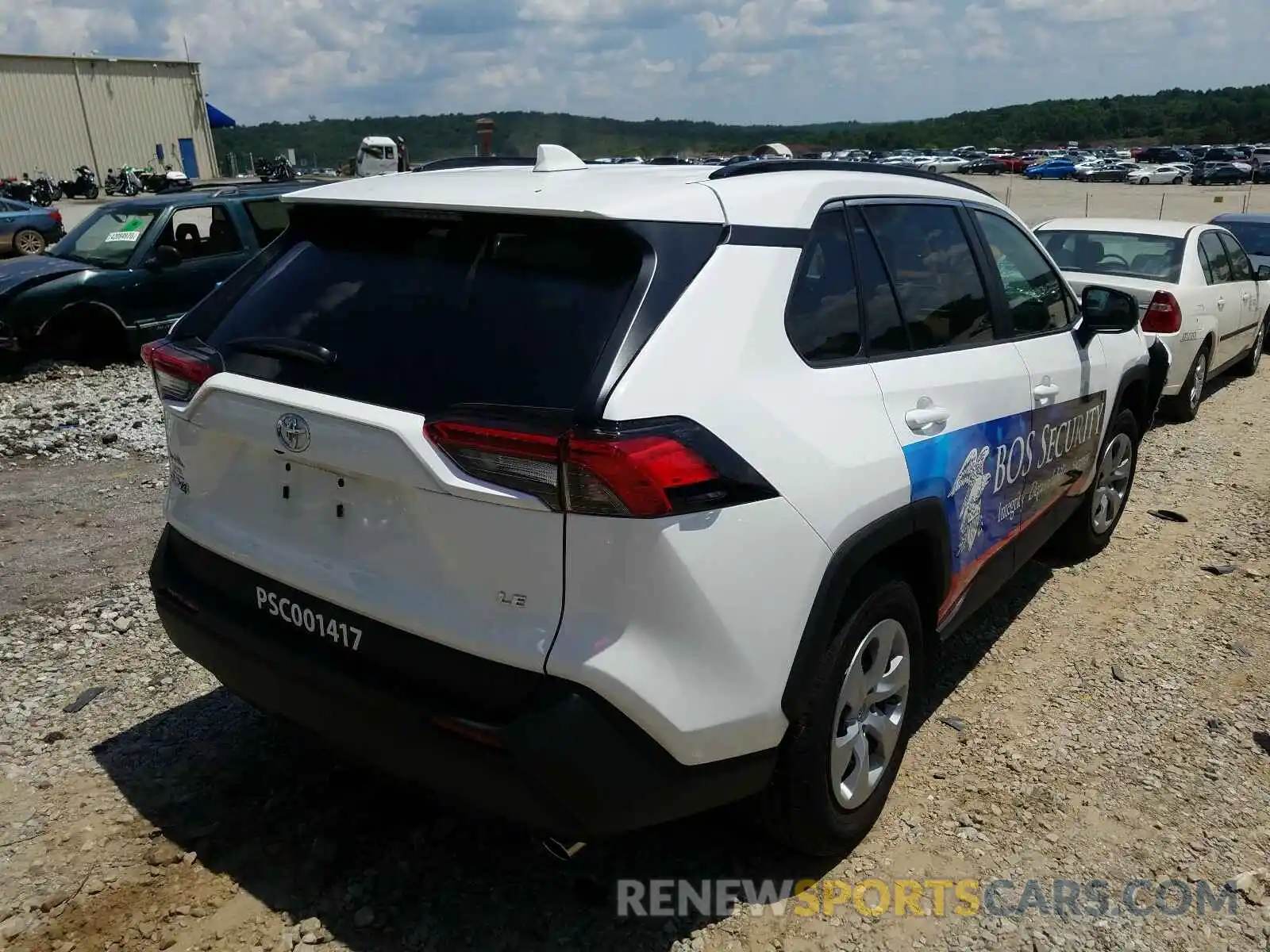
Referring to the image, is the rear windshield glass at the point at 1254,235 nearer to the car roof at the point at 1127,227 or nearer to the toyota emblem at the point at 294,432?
the car roof at the point at 1127,227

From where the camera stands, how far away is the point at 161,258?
30.7ft

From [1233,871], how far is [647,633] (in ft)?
6.78

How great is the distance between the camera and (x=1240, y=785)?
128 inches

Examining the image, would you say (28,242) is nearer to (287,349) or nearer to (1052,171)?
(287,349)

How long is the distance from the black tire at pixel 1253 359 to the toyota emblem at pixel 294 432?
404 inches

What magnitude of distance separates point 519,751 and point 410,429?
724 mm

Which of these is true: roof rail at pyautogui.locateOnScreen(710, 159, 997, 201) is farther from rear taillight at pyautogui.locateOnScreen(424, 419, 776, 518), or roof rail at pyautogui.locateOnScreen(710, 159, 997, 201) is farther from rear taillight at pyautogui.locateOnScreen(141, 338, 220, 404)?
rear taillight at pyautogui.locateOnScreen(141, 338, 220, 404)

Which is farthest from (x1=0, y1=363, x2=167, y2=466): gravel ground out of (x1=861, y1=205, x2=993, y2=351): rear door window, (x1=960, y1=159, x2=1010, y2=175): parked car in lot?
(x1=960, y1=159, x2=1010, y2=175): parked car in lot

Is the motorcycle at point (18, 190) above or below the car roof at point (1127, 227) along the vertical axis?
above

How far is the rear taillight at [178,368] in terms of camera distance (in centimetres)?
261

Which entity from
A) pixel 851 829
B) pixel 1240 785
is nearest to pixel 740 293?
pixel 851 829

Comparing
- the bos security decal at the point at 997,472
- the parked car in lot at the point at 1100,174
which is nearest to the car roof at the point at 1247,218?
the bos security decal at the point at 997,472

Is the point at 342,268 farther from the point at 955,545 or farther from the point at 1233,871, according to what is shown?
the point at 1233,871

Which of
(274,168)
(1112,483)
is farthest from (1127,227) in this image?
(274,168)
